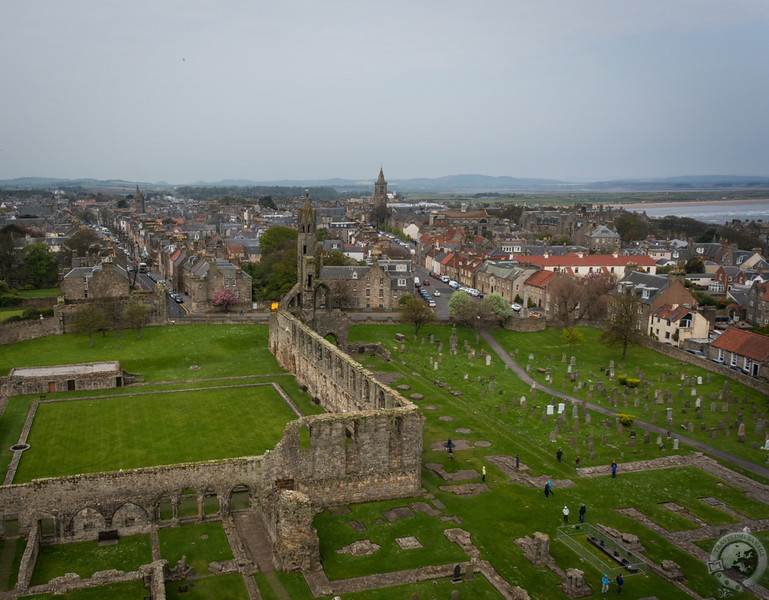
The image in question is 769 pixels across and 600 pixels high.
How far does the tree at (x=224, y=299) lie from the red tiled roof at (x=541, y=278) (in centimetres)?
3669

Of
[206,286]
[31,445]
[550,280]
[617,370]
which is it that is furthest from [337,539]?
[550,280]

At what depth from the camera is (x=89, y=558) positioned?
2442 centimetres

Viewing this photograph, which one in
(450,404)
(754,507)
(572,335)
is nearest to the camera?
(754,507)

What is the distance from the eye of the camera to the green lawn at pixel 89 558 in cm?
2350

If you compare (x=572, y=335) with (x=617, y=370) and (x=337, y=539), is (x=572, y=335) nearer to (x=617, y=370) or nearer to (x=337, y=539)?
(x=617, y=370)

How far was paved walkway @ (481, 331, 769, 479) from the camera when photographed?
115 feet

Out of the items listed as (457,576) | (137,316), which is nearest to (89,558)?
(457,576)

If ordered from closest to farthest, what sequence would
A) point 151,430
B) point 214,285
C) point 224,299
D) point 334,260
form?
point 151,430 → point 224,299 → point 214,285 → point 334,260

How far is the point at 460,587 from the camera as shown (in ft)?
76.1

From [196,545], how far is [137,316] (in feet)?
116

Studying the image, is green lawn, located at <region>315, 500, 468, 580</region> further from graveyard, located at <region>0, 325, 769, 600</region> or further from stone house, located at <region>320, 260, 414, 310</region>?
stone house, located at <region>320, 260, 414, 310</region>

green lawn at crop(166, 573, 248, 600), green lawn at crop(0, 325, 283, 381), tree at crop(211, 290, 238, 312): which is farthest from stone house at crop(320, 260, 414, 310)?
green lawn at crop(166, 573, 248, 600)

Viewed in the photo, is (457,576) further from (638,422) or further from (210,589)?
(638,422)

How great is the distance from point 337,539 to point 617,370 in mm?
35306
